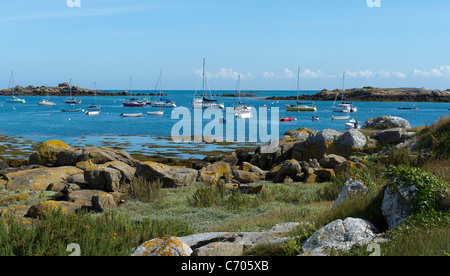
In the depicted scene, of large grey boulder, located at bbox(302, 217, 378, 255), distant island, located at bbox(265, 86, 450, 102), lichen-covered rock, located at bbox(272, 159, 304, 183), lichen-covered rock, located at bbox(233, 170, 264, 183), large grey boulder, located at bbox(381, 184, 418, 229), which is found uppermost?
distant island, located at bbox(265, 86, 450, 102)

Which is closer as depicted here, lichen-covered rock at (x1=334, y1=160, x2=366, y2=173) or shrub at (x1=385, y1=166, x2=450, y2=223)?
shrub at (x1=385, y1=166, x2=450, y2=223)

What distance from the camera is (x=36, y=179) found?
17188mm

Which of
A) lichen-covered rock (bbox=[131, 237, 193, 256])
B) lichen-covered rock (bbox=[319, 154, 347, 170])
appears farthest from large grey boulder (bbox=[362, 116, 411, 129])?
lichen-covered rock (bbox=[131, 237, 193, 256])

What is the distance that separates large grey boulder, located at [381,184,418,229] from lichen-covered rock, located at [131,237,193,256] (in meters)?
3.64

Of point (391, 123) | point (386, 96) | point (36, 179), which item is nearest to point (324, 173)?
point (36, 179)

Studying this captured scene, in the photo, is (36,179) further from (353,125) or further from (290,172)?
(353,125)

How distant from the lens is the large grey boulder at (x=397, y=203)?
24.2 feet

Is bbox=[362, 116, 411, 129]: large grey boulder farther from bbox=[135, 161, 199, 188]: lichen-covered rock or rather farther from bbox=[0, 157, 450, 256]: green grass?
bbox=[135, 161, 199, 188]: lichen-covered rock

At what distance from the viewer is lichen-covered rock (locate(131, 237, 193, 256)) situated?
642 cm

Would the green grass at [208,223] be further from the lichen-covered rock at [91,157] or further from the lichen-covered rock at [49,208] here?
the lichen-covered rock at [91,157]

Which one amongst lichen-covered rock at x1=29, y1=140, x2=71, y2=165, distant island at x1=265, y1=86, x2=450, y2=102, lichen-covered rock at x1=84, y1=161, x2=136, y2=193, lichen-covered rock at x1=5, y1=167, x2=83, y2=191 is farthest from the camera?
distant island at x1=265, y1=86, x2=450, y2=102

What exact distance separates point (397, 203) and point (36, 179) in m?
14.5
